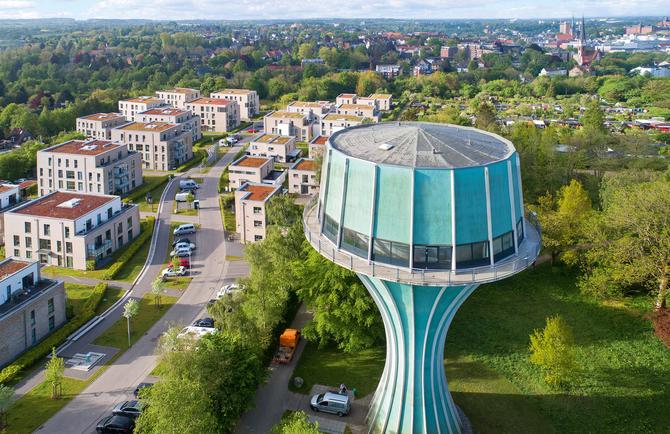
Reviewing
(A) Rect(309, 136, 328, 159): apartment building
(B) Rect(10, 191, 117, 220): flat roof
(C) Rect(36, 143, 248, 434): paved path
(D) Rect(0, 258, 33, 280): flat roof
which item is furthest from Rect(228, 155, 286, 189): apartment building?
(D) Rect(0, 258, 33, 280): flat roof

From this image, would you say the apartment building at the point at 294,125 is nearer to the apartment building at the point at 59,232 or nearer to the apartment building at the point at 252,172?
the apartment building at the point at 252,172

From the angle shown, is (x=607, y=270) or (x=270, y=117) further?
(x=270, y=117)

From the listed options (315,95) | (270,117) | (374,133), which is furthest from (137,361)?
(315,95)

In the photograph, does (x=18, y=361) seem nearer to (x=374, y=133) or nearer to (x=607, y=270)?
(x=374, y=133)

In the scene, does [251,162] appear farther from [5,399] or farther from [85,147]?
[5,399]

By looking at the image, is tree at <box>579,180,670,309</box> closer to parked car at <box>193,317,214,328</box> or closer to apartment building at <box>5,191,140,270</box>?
parked car at <box>193,317,214,328</box>
